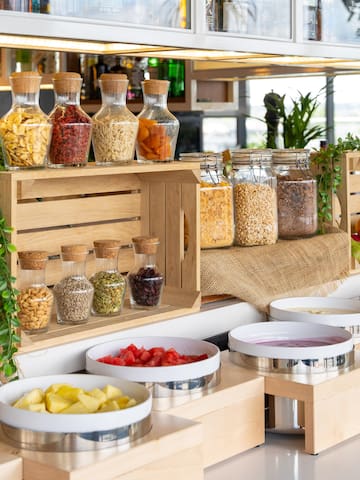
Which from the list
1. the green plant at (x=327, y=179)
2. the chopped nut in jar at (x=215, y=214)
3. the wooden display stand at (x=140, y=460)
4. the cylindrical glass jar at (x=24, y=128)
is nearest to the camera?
the wooden display stand at (x=140, y=460)

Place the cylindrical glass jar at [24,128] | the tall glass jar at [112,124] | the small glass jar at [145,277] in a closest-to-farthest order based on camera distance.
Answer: the cylindrical glass jar at [24,128]
the tall glass jar at [112,124]
the small glass jar at [145,277]

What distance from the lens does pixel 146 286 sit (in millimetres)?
2188

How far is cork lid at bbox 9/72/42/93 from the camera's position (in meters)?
1.87

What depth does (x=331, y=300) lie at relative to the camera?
249 cm

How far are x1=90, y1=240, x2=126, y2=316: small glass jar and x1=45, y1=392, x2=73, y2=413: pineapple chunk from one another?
19.1 inches

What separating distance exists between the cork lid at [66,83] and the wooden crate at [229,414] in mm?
670

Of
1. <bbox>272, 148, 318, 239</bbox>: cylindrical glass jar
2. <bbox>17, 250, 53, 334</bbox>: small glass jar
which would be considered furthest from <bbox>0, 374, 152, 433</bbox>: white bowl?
<bbox>272, 148, 318, 239</bbox>: cylindrical glass jar

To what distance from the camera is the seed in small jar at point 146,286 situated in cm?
219

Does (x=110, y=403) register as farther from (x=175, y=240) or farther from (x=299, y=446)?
(x=175, y=240)

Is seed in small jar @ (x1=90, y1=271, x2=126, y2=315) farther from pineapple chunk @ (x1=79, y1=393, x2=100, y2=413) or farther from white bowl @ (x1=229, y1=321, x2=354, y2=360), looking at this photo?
pineapple chunk @ (x1=79, y1=393, x2=100, y2=413)

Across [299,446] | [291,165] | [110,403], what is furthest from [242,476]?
[291,165]

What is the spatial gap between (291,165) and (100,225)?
648 millimetres

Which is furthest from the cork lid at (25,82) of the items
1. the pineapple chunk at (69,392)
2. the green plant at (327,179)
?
the green plant at (327,179)

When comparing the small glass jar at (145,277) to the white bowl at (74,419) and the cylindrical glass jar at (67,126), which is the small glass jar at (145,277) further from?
the white bowl at (74,419)
